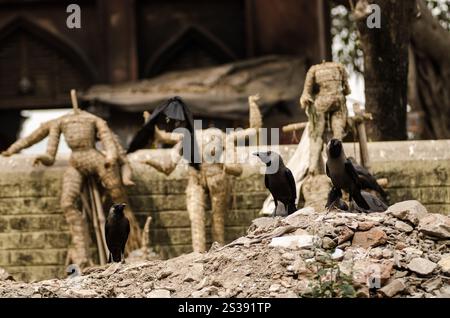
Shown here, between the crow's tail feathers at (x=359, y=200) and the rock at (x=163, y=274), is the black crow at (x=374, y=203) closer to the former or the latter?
the crow's tail feathers at (x=359, y=200)

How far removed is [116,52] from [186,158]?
7837 millimetres

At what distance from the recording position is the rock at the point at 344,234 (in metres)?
13.6

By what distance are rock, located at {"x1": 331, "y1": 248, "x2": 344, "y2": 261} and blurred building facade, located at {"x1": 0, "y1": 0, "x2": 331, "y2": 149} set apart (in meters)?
11.4

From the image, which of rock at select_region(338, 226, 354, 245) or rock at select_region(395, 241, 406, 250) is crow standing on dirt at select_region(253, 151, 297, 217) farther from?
rock at select_region(395, 241, 406, 250)

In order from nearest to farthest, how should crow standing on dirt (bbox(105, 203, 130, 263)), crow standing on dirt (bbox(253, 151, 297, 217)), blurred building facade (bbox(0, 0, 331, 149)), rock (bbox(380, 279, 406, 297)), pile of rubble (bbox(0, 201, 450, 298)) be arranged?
rock (bbox(380, 279, 406, 297))
pile of rubble (bbox(0, 201, 450, 298))
crow standing on dirt (bbox(253, 151, 297, 217))
crow standing on dirt (bbox(105, 203, 130, 263))
blurred building facade (bbox(0, 0, 331, 149))

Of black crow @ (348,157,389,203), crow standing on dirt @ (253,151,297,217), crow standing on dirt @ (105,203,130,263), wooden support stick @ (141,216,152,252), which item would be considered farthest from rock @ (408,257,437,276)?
wooden support stick @ (141,216,152,252)

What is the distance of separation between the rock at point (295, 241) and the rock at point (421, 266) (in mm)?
911

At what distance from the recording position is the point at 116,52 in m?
24.6

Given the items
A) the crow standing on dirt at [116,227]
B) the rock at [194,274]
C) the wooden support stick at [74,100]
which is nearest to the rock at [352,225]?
the rock at [194,274]

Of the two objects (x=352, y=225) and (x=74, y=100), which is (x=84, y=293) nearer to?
(x=352, y=225)

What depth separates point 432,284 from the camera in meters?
12.9

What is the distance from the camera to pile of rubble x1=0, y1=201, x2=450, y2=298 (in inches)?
504

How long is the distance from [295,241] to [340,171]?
55.0 inches
